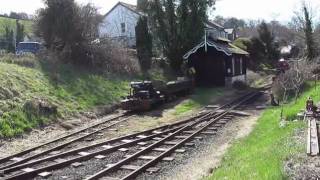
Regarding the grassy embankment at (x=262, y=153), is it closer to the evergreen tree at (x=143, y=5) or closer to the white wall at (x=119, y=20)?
the evergreen tree at (x=143, y=5)

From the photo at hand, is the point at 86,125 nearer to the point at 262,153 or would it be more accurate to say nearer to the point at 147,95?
the point at 147,95

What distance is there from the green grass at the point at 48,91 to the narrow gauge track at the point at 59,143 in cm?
192

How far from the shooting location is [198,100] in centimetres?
2978

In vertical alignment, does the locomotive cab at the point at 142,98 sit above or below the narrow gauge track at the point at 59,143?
above

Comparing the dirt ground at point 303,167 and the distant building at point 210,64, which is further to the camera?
the distant building at point 210,64

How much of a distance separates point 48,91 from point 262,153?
559 inches

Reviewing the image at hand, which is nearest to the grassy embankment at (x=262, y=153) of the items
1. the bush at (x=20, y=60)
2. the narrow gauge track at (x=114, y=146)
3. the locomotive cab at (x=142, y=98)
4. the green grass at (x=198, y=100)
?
the narrow gauge track at (x=114, y=146)

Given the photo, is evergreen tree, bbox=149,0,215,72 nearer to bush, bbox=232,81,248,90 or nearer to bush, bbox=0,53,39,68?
bush, bbox=232,81,248,90

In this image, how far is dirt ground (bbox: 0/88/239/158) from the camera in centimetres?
1579

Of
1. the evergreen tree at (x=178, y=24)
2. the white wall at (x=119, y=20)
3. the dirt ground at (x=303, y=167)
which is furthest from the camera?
the white wall at (x=119, y=20)

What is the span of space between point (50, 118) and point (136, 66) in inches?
687

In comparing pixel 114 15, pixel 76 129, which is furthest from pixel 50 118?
pixel 114 15

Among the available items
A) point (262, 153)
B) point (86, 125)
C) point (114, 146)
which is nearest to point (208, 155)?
point (262, 153)

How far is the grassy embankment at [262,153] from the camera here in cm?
958
